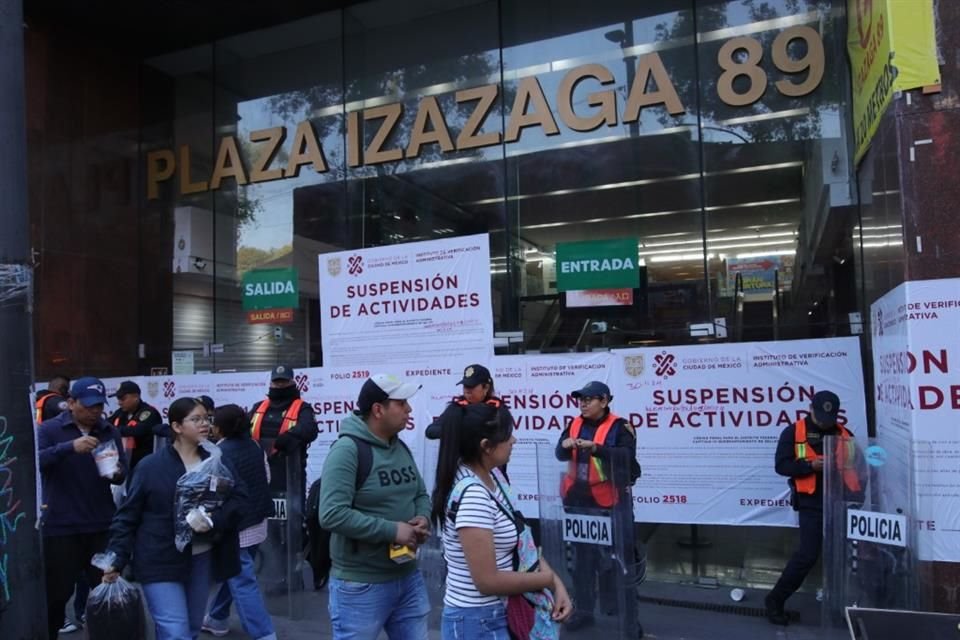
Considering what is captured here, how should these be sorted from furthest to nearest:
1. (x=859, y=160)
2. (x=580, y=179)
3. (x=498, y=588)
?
(x=580, y=179)
(x=859, y=160)
(x=498, y=588)

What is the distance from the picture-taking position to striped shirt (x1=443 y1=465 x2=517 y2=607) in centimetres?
277

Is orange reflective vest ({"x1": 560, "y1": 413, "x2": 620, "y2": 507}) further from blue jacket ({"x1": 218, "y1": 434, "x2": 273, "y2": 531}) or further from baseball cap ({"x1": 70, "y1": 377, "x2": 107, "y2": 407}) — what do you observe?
baseball cap ({"x1": 70, "y1": 377, "x2": 107, "y2": 407})

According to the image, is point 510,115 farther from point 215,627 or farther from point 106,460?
point 215,627

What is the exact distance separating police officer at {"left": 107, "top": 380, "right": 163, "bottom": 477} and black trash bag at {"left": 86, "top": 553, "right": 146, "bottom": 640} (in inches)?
183

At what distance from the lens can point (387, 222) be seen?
32.1 ft

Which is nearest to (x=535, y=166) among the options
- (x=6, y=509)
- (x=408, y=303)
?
(x=408, y=303)

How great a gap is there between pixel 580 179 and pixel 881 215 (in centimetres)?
356

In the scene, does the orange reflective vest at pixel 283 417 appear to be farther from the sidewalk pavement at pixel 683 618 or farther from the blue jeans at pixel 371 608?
the blue jeans at pixel 371 608

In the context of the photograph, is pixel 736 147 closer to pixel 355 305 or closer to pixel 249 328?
pixel 355 305

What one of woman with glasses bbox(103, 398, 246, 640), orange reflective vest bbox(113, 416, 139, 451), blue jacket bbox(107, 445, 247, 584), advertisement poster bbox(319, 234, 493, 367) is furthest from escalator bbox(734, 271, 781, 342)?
orange reflective vest bbox(113, 416, 139, 451)

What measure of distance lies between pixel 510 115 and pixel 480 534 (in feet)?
23.4

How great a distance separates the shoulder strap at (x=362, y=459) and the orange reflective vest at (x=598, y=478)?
251 cm

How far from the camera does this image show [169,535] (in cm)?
398

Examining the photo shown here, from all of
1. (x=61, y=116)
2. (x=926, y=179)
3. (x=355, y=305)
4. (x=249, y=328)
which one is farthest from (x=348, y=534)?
(x=61, y=116)
